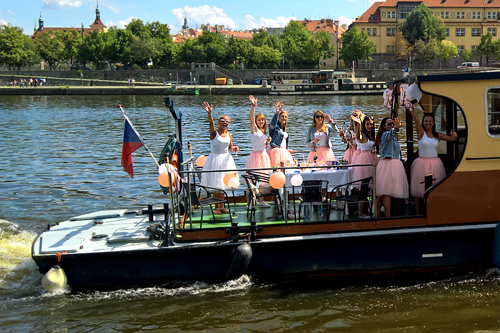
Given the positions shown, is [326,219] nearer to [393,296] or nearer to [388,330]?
[393,296]

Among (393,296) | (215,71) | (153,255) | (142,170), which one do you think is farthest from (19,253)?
(215,71)

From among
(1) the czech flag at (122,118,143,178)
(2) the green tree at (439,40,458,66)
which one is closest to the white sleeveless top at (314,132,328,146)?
(1) the czech flag at (122,118,143,178)

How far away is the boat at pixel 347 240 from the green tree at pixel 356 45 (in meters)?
83.7

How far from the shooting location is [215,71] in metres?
83.7

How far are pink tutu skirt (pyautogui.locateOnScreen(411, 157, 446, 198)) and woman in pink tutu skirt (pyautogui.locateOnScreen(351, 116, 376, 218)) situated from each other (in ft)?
2.30

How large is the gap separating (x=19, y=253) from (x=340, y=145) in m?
14.6

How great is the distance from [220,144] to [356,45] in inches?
3305

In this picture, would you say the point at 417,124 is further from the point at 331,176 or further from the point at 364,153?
the point at 331,176

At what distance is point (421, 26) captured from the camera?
8906 cm

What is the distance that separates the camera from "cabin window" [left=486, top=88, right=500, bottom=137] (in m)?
7.87

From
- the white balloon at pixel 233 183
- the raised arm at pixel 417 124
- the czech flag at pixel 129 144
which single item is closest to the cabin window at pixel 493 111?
the raised arm at pixel 417 124

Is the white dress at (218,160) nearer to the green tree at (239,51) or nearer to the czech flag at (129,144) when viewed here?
the czech flag at (129,144)

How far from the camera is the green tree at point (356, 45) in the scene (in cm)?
8869

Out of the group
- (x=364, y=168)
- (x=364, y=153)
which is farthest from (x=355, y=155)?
(x=364, y=168)
